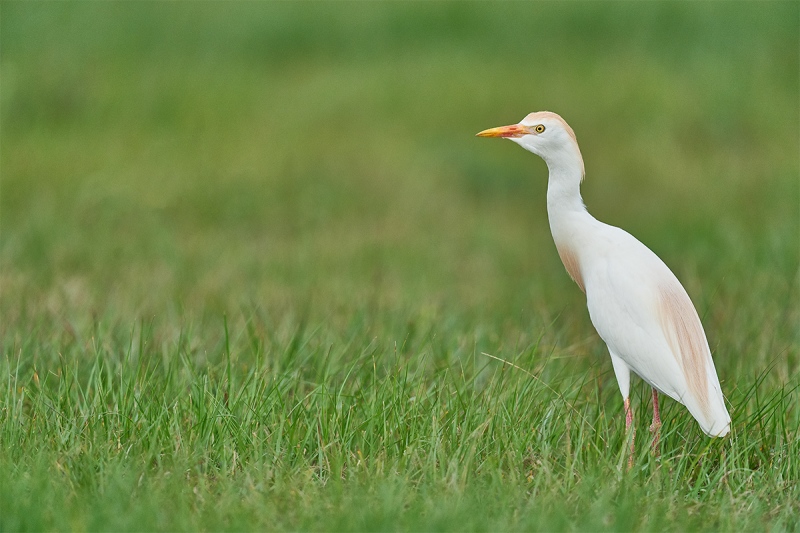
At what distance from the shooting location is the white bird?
123 inches

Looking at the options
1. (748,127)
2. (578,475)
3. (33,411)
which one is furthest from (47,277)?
(748,127)

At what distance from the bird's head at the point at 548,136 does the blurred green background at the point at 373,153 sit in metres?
1.80

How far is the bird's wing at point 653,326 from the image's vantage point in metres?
3.12

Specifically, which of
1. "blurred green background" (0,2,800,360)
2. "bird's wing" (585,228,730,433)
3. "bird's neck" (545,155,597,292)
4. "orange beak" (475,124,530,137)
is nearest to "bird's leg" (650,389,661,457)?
"bird's wing" (585,228,730,433)

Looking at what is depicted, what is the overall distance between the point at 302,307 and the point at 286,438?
207 cm

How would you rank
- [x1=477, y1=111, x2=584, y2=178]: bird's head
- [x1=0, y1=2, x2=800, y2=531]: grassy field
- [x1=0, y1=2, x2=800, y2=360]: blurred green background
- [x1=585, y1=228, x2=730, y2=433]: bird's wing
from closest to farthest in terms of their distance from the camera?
[x1=0, y1=2, x2=800, y2=531]: grassy field < [x1=585, y1=228, x2=730, y2=433]: bird's wing < [x1=477, y1=111, x2=584, y2=178]: bird's head < [x1=0, y1=2, x2=800, y2=360]: blurred green background

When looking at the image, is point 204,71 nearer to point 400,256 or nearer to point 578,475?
point 400,256

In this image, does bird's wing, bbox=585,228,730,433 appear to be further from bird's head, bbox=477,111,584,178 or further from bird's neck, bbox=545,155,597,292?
bird's head, bbox=477,111,584,178

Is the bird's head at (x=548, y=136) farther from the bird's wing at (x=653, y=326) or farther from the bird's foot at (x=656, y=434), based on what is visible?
the bird's foot at (x=656, y=434)

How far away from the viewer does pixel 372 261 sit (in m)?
6.39

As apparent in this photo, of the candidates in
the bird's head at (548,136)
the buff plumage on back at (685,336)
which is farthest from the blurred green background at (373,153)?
the bird's head at (548,136)

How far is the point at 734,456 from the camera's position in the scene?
3.18 metres

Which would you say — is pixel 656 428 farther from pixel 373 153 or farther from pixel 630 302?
pixel 373 153

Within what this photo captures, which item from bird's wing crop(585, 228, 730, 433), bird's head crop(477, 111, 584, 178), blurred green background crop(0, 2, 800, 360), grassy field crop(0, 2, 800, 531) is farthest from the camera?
blurred green background crop(0, 2, 800, 360)
